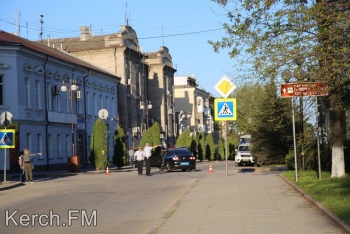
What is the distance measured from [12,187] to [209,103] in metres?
92.4

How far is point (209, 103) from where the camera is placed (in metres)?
122

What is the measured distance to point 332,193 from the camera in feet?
57.4

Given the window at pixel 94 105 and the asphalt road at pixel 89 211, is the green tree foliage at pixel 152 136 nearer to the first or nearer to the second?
the window at pixel 94 105

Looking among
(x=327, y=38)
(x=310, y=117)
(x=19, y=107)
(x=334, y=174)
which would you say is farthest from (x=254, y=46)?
(x=19, y=107)

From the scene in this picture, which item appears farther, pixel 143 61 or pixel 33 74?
pixel 143 61

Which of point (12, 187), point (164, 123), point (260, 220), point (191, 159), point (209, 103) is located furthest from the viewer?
point (209, 103)

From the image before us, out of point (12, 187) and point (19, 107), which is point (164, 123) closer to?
point (19, 107)

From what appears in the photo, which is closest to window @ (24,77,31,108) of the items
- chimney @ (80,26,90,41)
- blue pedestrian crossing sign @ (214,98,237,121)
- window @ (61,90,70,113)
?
window @ (61,90,70,113)

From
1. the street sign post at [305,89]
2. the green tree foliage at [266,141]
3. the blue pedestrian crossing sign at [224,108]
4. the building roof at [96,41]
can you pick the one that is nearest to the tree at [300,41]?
the street sign post at [305,89]

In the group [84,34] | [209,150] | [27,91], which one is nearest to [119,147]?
[27,91]

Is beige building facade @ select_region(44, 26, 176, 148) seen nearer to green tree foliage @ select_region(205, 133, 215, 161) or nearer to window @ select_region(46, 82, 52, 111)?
green tree foliage @ select_region(205, 133, 215, 161)

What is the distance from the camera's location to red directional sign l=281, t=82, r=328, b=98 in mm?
18431
